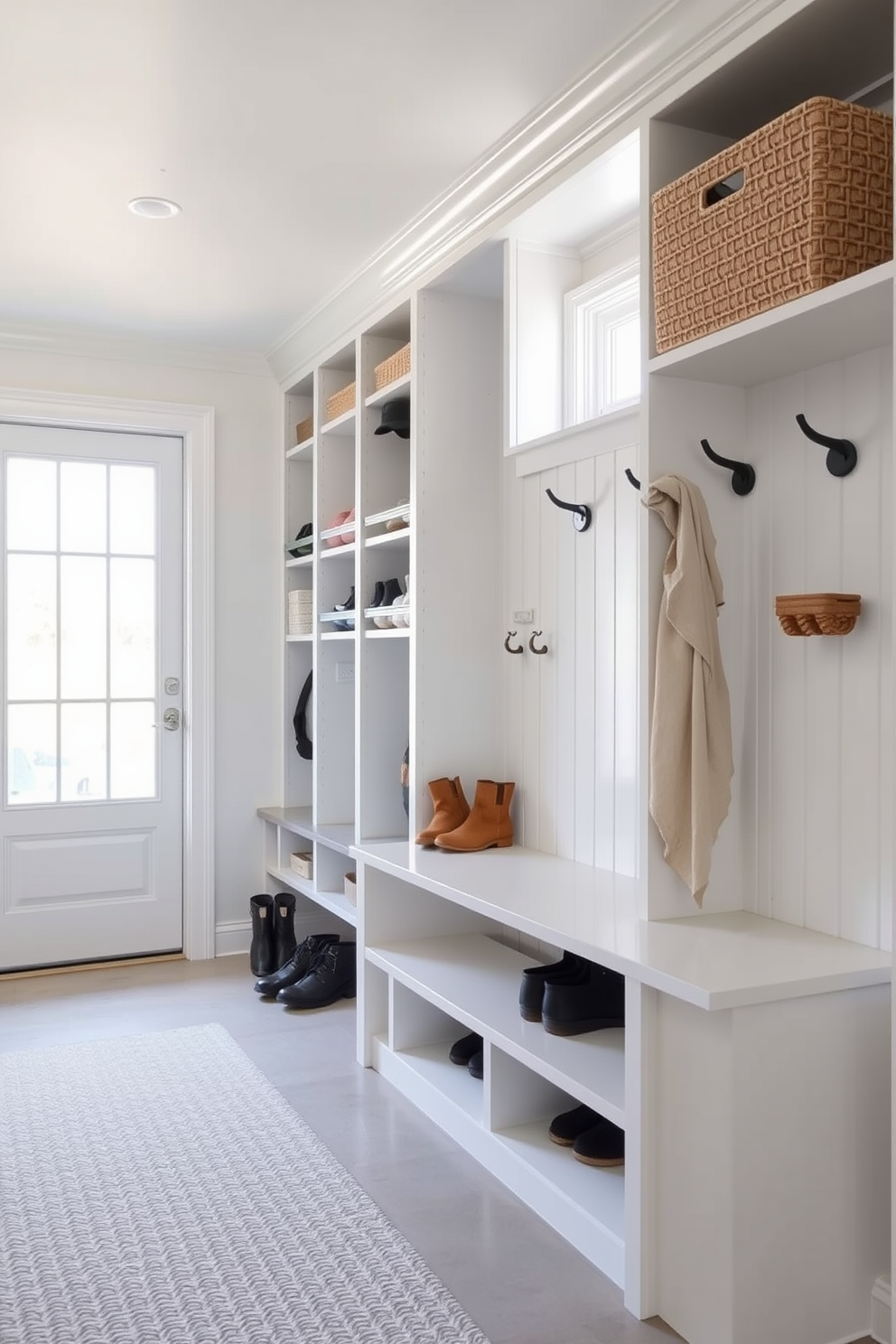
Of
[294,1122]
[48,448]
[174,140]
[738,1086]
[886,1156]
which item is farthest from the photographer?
[48,448]

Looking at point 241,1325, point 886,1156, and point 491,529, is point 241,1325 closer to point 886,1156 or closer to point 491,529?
point 886,1156

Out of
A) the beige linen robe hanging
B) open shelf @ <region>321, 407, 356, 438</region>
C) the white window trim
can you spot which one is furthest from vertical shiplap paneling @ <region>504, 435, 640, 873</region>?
open shelf @ <region>321, 407, 356, 438</region>

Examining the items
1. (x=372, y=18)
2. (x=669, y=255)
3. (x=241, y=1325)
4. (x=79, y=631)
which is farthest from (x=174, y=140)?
(x=241, y=1325)

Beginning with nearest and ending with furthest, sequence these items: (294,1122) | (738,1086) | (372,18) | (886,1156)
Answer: (738,1086) < (886,1156) < (372,18) < (294,1122)

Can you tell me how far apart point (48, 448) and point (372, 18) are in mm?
2575

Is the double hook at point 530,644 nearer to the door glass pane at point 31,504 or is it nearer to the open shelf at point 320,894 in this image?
the open shelf at point 320,894

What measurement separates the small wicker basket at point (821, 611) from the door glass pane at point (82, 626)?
120 inches

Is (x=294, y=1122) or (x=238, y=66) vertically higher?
(x=238, y=66)

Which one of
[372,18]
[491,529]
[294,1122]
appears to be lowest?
[294,1122]

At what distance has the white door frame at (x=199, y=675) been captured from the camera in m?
4.39

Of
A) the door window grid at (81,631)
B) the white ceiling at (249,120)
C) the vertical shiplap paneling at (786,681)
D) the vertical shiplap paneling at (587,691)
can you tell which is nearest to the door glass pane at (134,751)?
the door window grid at (81,631)

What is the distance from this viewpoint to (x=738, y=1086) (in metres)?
1.74

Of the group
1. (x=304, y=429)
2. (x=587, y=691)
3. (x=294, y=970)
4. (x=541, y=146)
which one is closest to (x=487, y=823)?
(x=587, y=691)

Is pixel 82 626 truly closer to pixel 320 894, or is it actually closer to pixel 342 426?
pixel 342 426
